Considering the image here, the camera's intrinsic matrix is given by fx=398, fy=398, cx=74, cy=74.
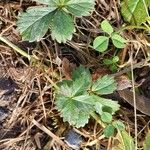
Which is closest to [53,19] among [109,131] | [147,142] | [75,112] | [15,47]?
[15,47]

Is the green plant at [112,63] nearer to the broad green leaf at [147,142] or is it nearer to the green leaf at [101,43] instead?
the green leaf at [101,43]

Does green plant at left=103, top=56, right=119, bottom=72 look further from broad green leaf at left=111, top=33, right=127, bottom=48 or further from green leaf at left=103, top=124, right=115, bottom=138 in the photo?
green leaf at left=103, top=124, right=115, bottom=138

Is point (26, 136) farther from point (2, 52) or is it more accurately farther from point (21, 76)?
point (2, 52)

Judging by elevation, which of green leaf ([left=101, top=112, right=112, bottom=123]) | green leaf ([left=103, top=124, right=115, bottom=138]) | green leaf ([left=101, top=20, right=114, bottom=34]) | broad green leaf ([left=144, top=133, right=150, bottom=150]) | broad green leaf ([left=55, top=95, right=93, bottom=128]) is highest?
green leaf ([left=101, top=20, right=114, bottom=34])

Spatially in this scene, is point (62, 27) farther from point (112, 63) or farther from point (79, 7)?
point (112, 63)

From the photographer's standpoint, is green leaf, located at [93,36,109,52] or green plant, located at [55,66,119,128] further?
green leaf, located at [93,36,109,52]

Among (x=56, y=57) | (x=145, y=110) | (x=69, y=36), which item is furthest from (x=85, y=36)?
(x=145, y=110)

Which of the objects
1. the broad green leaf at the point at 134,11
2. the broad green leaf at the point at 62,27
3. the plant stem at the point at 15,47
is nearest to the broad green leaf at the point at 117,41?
the broad green leaf at the point at 134,11

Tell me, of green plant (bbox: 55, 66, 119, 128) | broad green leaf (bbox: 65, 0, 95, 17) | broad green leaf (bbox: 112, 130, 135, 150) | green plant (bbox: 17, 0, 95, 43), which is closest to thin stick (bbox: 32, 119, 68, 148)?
green plant (bbox: 55, 66, 119, 128)
